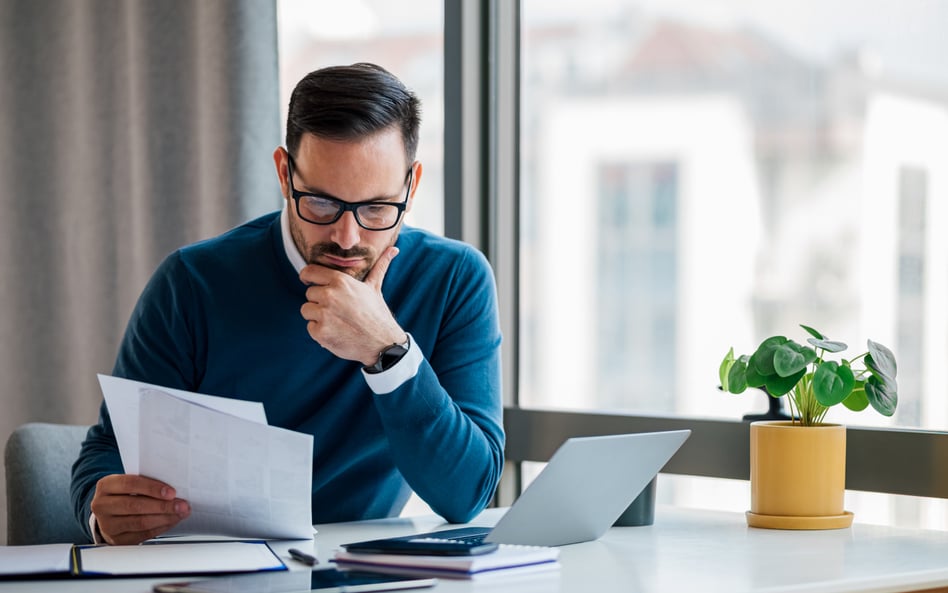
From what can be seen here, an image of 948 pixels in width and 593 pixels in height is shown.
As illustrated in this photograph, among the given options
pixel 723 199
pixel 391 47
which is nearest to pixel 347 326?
pixel 723 199

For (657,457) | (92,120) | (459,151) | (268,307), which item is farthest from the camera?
(92,120)

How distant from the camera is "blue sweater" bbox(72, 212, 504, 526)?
167 cm

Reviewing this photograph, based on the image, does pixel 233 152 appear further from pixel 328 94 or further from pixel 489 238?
pixel 328 94

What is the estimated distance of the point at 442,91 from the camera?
2.32 m

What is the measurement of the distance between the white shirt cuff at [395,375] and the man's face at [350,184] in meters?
0.19

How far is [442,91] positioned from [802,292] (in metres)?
0.87

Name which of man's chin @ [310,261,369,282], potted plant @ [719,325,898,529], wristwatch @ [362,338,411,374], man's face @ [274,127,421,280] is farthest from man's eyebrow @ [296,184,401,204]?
potted plant @ [719,325,898,529]

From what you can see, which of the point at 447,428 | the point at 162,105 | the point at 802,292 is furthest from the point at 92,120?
the point at 802,292

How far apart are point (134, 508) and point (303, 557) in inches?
9.5

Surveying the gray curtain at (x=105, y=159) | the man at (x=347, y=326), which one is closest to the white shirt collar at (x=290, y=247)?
the man at (x=347, y=326)

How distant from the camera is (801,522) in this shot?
1.52 metres

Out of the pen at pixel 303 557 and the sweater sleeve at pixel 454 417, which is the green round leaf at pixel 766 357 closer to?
the sweater sleeve at pixel 454 417

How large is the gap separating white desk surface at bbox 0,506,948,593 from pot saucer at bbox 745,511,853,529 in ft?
0.06

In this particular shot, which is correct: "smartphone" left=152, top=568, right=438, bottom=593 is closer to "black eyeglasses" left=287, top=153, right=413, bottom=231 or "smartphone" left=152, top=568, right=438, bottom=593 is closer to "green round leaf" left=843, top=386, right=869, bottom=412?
"black eyeglasses" left=287, top=153, right=413, bottom=231
